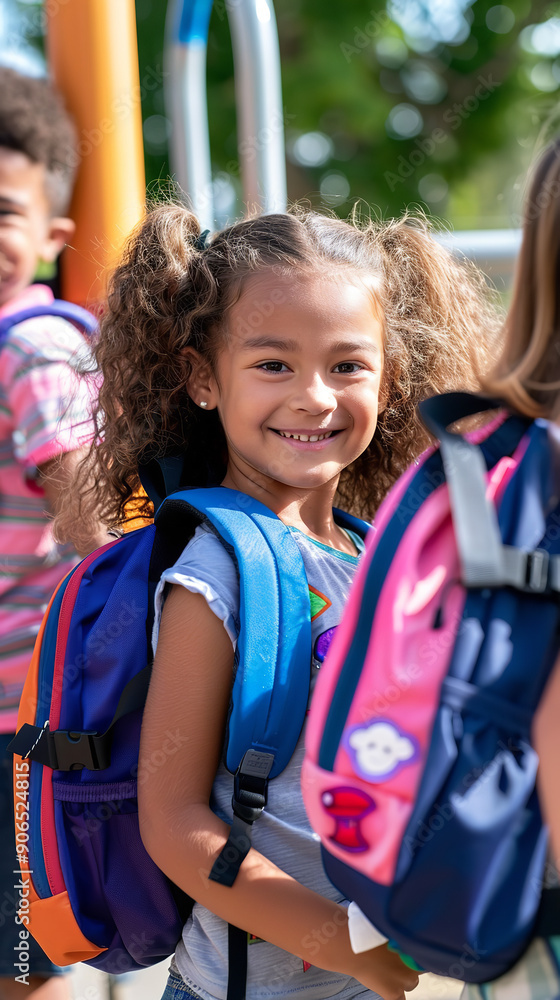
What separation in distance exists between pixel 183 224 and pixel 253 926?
1162 millimetres

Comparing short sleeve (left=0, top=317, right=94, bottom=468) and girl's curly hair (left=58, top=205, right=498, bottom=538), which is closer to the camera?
girl's curly hair (left=58, top=205, right=498, bottom=538)

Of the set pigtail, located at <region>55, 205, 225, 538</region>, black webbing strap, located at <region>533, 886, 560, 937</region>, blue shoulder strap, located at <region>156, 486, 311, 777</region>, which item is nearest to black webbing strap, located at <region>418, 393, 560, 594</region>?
black webbing strap, located at <region>533, 886, 560, 937</region>

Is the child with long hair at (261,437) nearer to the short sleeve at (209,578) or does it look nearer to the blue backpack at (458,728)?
the short sleeve at (209,578)

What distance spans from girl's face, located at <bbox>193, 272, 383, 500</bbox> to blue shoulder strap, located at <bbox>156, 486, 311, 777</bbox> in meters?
0.19

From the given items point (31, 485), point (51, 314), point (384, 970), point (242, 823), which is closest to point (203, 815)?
point (242, 823)

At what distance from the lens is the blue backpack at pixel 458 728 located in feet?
2.74

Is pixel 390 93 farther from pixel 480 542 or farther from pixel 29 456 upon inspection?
pixel 480 542

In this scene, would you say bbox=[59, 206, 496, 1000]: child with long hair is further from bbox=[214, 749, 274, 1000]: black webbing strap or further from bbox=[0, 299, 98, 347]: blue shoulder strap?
bbox=[0, 299, 98, 347]: blue shoulder strap

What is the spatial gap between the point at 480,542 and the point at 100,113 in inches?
74.3

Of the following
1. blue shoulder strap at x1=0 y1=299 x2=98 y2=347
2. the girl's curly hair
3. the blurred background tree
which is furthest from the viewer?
the blurred background tree

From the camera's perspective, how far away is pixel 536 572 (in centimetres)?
85

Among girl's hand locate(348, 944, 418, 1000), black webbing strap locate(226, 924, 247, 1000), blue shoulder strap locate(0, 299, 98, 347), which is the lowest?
black webbing strap locate(226, 924, 247, 1000)

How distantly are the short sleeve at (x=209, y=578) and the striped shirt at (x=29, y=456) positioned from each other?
0.69 meters

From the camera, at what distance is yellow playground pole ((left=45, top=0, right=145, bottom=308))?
7.58 feet
